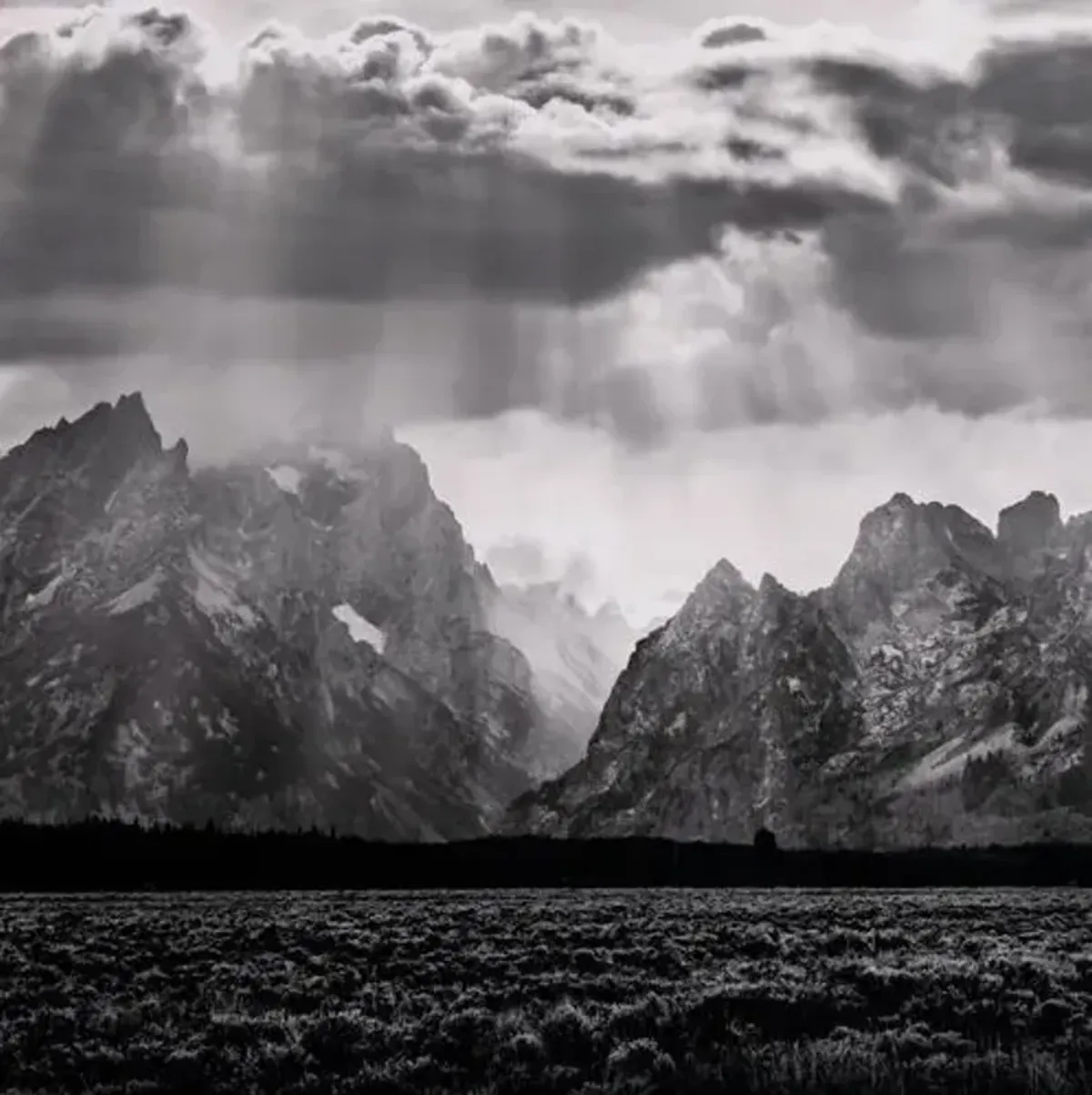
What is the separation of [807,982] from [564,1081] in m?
13.8

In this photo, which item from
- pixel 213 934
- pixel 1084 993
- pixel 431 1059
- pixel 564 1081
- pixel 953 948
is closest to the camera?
pixel 564 1081

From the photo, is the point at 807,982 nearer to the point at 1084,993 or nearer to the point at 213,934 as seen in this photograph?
the point at 1084,993

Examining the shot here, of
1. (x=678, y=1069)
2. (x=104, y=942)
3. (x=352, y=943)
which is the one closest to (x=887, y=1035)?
(x=678, y=1069)

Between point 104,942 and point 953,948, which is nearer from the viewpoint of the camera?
point 953,948

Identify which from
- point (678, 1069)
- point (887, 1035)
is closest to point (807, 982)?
point (887, 1035)

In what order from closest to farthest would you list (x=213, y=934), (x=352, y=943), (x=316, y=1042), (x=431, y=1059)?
(x=431, y=1059) < (x=316, y=1042) < (x=352, y=943) < (x=213, y=934)

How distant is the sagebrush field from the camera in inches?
1176

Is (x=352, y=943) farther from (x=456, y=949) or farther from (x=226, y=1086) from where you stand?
(x=226, y=1086)

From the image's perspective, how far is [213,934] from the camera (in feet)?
227

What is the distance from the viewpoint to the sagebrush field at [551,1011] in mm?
29875

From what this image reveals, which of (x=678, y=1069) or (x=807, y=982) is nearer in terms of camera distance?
(x=678, y=1069)

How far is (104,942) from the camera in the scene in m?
63.4

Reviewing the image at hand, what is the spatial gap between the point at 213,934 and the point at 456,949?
1422 centimetres

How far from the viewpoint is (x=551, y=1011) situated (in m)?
36.4
